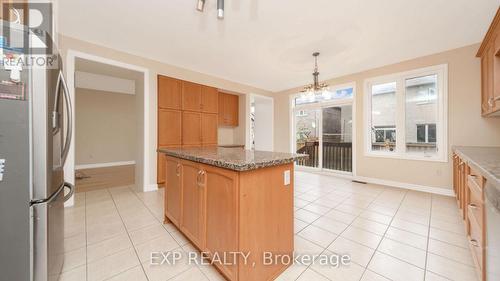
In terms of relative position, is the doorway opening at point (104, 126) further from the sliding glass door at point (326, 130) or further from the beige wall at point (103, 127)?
the sliding glass door at point (326, 130)

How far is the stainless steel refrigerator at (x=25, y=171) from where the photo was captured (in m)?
0.96

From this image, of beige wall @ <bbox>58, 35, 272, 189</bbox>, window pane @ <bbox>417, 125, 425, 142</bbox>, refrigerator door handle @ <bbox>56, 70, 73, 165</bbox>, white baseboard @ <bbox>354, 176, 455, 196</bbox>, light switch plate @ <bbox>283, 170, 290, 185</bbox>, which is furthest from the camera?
window pane @ <bbox>417, 125, 425, 142</bbox>

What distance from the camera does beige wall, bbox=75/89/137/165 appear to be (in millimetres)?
5832

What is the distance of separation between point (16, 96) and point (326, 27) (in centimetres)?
314

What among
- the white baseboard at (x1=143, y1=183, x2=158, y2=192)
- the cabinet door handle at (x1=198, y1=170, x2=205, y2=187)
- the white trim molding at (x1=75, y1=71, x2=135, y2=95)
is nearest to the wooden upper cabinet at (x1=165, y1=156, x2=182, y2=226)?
the cabinet door handle at (x1=198, y1=170, x2=205, y2=187)

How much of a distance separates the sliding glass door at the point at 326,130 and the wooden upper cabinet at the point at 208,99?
98.7 inches

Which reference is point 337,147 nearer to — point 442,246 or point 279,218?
→ point 442,246

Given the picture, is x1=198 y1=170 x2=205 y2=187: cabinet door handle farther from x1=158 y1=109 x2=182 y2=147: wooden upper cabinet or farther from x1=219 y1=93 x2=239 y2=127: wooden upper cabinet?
x1=219 y1=93 x2=239 y2=127: wooden upper cabinet

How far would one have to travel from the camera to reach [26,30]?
1017 millimetres

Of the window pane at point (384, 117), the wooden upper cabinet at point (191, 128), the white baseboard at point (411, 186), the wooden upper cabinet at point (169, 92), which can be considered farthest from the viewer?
the wooden upper cabinet at point (191, 128)

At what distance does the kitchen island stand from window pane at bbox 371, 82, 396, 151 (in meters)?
3.68

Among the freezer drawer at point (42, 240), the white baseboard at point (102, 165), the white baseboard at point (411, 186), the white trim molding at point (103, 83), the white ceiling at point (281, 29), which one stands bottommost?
the white baseboard at point (411, 186)

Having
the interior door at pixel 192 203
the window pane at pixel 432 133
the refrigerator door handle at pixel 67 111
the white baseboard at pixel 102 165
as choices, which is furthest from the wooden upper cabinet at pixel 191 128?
the window pane at pixel 432 133

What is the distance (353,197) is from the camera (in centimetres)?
333
